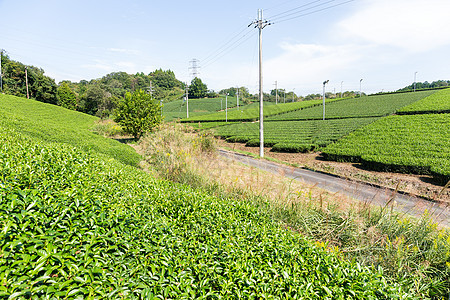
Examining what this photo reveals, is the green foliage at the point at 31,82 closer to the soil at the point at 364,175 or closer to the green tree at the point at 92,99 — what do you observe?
the green tree at the point at 92,99

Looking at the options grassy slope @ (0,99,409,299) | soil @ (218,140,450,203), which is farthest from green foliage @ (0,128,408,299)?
soil @ (218,140,450,203)

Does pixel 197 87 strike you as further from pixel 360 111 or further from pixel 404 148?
pixel 404 148

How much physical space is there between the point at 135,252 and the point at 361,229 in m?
3.76

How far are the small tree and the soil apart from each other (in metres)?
9.24

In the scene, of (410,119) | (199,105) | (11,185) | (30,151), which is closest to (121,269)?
(11,185)

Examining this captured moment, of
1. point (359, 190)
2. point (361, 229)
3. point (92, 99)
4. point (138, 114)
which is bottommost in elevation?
point (361, 229)

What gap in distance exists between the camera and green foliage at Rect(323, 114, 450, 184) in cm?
1249

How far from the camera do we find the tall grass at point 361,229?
3016 millimetres

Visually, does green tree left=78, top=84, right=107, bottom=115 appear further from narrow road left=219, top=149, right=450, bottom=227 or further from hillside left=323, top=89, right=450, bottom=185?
hillside left=323, top=89, right=450, bottom=185

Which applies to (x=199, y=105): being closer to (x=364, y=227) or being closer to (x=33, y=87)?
(x=33, y=87)

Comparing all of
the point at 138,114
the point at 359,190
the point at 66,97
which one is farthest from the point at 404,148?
the point at 66,97

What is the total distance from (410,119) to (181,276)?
1114 inches

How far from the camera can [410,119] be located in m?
22.4

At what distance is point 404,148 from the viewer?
15227mm
